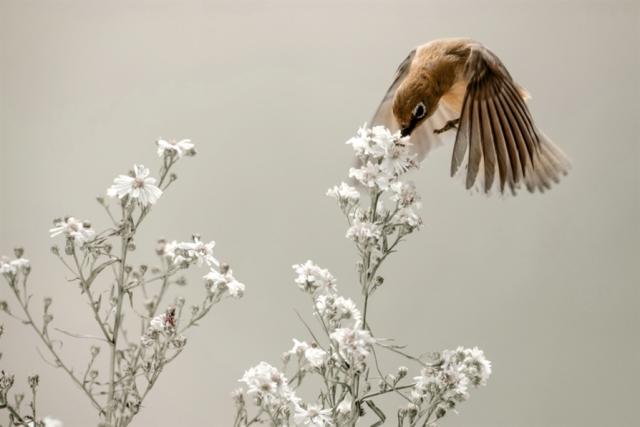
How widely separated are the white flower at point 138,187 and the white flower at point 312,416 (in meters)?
0.24

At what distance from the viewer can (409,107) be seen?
2.94 feet

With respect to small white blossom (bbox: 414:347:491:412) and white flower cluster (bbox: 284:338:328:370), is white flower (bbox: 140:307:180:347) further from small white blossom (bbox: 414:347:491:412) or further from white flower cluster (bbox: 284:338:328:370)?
small white blossom (bbox: 414:347:491:412)

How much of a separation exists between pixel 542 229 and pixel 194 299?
0.68m

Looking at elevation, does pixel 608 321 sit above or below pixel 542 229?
below

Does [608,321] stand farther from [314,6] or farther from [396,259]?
[314,6]

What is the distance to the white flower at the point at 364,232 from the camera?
0.74 meters

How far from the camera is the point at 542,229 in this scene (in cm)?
Result: 146

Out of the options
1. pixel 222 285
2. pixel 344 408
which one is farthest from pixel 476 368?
pixel 222 285

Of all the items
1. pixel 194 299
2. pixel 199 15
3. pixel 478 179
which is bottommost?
pixel 478 179

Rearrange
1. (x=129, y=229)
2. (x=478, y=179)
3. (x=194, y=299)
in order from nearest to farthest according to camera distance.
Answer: (x=129, y=229)
(x=478, y=179)
(x=194, y=299)

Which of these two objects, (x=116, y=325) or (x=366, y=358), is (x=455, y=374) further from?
(x=116, y=325)

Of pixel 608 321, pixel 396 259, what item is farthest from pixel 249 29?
pixel 608 321

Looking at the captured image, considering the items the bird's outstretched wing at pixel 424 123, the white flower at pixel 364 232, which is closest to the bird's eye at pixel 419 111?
the bird's outstretched wing at pixel 424 123

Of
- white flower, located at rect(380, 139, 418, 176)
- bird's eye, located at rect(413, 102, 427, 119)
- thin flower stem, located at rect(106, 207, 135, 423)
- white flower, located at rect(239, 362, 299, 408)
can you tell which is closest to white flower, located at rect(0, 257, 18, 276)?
thin flower stem, located at rect(106, 207, 135, 423)
